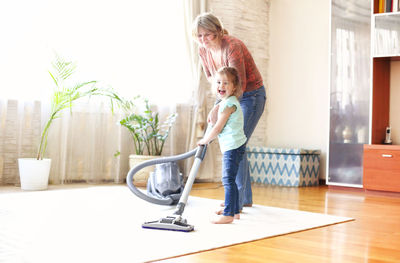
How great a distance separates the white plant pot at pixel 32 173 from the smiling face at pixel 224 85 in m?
1.86

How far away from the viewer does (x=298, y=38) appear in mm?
5426

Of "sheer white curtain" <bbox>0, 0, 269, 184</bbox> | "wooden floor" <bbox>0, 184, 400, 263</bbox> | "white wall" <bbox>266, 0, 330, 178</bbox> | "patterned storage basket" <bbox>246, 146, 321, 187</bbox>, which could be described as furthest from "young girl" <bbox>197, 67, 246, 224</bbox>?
"white wall" <bbox>266, 0, 330, 178</bbox>

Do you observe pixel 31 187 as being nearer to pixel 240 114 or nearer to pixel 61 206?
pixel 61 206

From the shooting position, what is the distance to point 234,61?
2.78m

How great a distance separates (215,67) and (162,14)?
207 cm

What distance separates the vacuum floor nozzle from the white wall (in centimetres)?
305

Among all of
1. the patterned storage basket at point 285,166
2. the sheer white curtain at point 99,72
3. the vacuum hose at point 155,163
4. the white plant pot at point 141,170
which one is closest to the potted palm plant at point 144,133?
the white plant pot at point 141,170

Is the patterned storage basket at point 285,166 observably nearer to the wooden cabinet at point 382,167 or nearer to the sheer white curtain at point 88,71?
the wooden cabinet at point 382,167

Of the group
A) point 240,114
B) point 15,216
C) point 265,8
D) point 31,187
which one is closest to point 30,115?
point 31,187

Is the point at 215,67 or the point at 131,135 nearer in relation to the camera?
the point at 215,67

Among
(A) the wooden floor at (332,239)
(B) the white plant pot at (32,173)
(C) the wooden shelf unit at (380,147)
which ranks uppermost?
(C) the wooden shelf unit at (380,147)

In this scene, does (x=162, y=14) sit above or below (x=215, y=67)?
above

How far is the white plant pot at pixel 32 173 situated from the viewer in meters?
3.88

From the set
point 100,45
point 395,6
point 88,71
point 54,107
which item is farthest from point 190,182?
point 395,6
